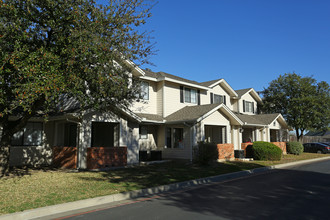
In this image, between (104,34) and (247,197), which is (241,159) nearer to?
(247,197)

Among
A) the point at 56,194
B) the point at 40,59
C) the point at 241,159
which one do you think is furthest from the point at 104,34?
the point at 241,159

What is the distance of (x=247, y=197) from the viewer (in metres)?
8.01

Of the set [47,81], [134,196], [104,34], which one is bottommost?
[134,196]

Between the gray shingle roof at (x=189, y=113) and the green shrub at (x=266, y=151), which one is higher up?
the gray shingle roof at (x=189, y=113)

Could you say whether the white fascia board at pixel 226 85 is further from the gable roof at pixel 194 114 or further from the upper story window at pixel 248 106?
the gable roof at pixel 194 114

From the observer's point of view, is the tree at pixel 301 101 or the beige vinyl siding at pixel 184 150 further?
the tree at pixel 301 101

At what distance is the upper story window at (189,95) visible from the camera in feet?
69.4

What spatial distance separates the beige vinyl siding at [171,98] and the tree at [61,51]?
8.49 m

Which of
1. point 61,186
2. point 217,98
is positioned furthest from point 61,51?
point 217,98

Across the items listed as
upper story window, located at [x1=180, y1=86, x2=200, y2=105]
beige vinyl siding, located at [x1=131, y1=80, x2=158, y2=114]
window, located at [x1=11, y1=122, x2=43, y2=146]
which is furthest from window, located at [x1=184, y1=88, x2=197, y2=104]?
window, located at [x1=11, y1=122, x2=43, y2=146]

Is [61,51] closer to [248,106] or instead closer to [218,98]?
[218,98]

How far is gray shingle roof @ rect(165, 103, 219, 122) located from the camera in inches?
703

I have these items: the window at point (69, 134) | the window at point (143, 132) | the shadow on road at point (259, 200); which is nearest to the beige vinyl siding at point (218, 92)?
the window at point (143, 132)

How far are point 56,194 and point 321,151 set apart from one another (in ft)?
98.9
